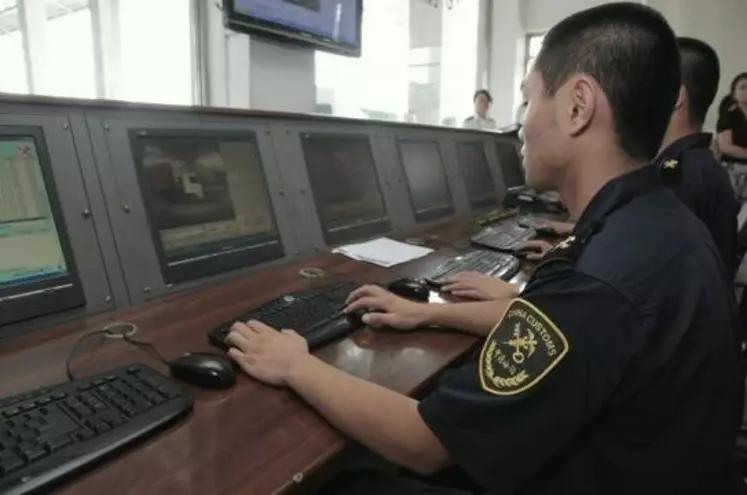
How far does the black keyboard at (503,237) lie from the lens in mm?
1861

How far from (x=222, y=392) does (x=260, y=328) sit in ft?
0.52

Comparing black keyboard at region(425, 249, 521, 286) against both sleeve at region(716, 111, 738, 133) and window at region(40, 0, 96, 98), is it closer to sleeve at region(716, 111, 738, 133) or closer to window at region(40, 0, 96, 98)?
window at region(40, 0, 96, 98)

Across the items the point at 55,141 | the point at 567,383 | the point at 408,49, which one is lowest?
the point at 567,383

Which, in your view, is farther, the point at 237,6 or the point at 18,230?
the point at 237,6

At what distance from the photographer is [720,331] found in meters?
0.67

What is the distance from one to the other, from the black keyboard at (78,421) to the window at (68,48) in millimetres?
2470

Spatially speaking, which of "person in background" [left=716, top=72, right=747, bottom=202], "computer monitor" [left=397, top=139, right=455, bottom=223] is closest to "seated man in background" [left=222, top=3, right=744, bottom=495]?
"computer monitor" [left=397, top=139, right=455, bottom=223]

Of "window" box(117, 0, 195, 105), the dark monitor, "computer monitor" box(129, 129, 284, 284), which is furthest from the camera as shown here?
the dark monitor

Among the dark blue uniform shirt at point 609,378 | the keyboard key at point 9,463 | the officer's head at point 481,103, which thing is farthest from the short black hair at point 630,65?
the officer's head at point 481,103

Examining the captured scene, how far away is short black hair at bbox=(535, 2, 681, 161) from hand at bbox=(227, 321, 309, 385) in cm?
55

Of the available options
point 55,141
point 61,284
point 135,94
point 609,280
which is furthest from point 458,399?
point 135,94

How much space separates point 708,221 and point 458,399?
1489 mm

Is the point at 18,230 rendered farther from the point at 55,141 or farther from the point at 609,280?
the point at 609,280

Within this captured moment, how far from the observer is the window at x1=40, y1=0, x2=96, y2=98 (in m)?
2.78
